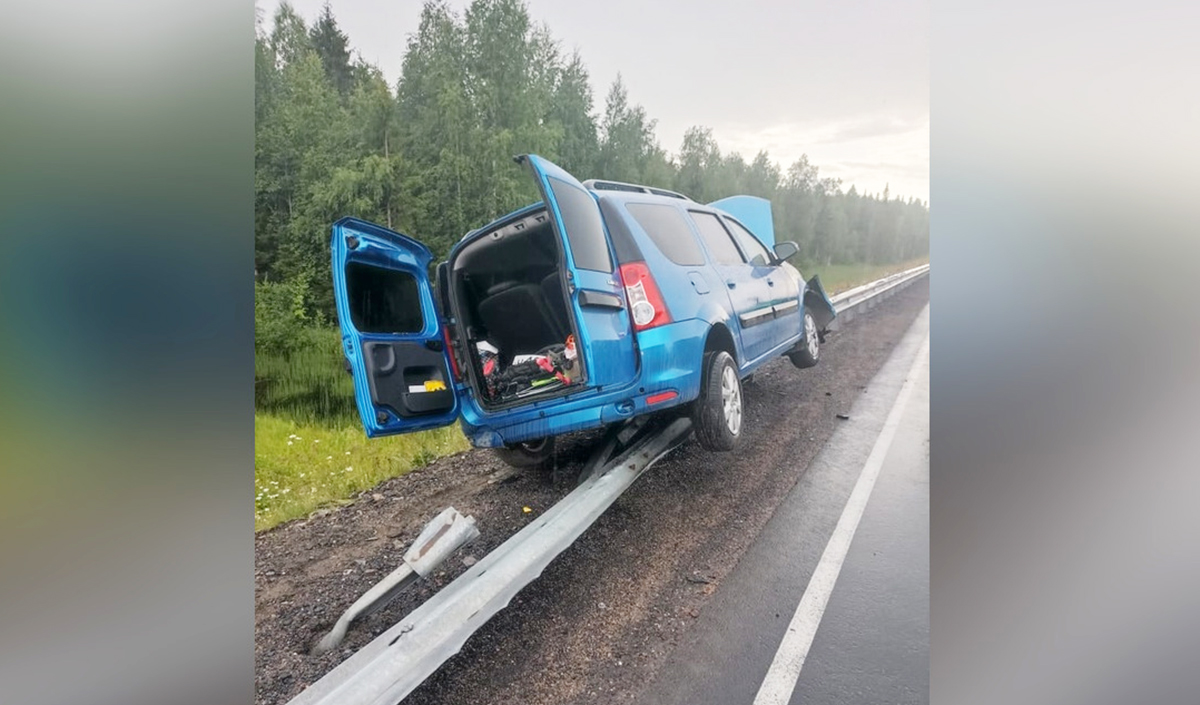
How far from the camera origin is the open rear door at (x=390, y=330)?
47.6 inches

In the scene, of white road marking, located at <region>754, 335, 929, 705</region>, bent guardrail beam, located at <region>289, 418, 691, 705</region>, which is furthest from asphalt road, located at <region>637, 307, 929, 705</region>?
bent guardrail beam, located at <region>289, 418, 691, 705</region>

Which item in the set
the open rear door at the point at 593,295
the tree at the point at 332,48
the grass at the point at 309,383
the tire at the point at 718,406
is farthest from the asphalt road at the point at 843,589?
the tree at the point at 332,48

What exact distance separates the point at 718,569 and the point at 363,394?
0.94 meters

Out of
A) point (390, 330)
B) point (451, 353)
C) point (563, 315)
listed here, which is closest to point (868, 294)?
point (563, 315)

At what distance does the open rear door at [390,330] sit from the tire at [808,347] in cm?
98

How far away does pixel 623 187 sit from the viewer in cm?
139

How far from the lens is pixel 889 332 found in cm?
155

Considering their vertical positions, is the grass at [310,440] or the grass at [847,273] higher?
the grass at [847,273]

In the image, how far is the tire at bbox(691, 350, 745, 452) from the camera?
1454 mm

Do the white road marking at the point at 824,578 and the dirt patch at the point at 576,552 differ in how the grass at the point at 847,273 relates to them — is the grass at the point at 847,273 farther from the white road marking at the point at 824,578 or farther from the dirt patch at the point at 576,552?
the white road marking at the point at 824,578

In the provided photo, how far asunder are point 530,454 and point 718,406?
51cm

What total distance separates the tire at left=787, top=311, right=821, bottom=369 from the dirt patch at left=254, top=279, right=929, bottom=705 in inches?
1.5
